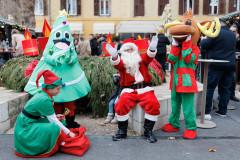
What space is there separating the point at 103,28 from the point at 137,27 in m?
3.01

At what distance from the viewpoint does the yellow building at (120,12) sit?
22.1m

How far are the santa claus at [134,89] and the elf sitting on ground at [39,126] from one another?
973mm

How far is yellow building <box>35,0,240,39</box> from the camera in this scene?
22.1 metres

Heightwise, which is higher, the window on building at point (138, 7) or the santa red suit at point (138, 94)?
the window on building at point (138, 7)

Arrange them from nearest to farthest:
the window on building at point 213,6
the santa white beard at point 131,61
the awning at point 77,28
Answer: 1. the santa white beard at point 131,61
2. the window on building at point 213,6
3. the awning at point 77,28

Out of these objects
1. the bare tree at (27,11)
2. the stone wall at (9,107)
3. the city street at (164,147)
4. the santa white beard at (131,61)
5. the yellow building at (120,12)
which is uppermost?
the yellow building at (120,12)

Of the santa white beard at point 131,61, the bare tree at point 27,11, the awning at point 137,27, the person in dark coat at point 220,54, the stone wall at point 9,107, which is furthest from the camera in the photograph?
the awning at point 137,27

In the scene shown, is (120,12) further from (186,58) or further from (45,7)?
(186,58)

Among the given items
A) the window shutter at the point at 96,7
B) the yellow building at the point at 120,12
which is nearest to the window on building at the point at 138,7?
the yellow building at the point at 120,12

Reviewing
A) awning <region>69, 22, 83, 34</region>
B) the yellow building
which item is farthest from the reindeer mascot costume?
awning <region>69, 22, 83, 34</region>

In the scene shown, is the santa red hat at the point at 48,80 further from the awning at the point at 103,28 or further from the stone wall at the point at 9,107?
the awning at the point at 103,28

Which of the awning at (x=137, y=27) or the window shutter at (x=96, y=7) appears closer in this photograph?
the awning at (x=137, y=27)

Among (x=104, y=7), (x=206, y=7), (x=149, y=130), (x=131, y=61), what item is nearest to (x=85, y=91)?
(x=131, y=61)

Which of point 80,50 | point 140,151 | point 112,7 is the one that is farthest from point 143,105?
point 112,7
